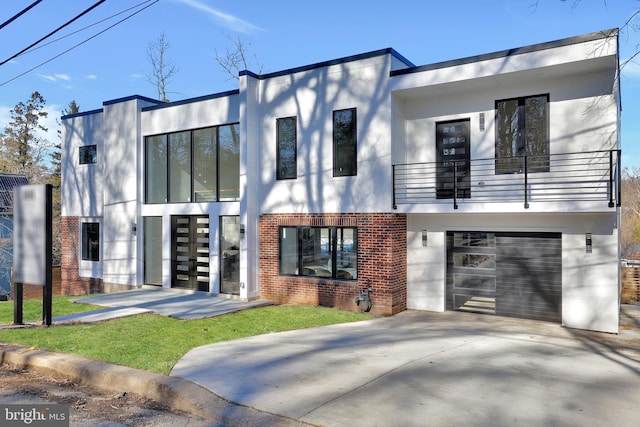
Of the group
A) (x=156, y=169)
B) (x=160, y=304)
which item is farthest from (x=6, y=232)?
(x=160, y=304)

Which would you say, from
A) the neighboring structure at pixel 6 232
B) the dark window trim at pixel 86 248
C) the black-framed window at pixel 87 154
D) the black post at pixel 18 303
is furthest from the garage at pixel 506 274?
the neighboring structure at pixel 6 232

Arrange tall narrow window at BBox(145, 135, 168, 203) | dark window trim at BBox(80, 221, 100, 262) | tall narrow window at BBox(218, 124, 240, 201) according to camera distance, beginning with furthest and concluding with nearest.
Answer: dark window trim at BBox(80, 221, 100, 262), tall narrow window at BBox(145, 135, 168, 203), tall narrow window at BBox(218, 124, 240, 201)

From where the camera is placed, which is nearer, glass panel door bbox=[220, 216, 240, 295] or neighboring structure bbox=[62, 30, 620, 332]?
neighboring structure bbox=[62, 30, 620, 332]

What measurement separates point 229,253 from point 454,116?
23.7ft

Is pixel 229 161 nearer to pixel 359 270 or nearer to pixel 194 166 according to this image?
pixel 194 166

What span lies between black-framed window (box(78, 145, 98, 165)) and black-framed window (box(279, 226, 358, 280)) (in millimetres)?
8590

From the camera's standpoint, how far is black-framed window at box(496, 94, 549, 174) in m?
10.7

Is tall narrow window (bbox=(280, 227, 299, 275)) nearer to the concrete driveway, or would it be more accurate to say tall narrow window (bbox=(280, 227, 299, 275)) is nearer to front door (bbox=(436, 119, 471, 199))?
the concrete driveway

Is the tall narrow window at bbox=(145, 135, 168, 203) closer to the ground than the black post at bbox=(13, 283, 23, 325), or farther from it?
farther from it

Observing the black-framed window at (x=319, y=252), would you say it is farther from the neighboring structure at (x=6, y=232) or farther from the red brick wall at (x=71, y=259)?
the neighboring structure at (x=6, y=232)

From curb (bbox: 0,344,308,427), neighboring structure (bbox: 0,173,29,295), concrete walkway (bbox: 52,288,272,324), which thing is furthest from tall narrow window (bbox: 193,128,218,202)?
neighboring structure (bbox: 0,173,29,295)

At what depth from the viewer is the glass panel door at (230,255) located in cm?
1350

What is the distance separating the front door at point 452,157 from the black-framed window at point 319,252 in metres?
2.51

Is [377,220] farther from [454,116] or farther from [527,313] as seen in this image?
[527,313]
